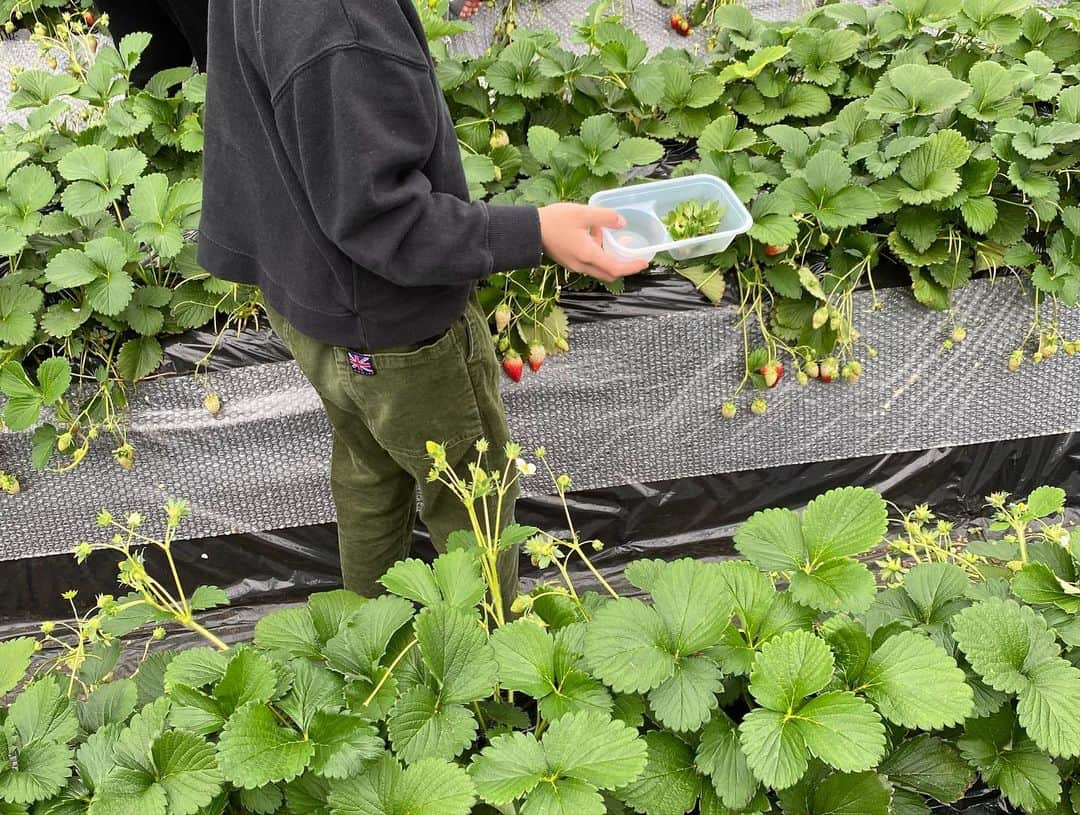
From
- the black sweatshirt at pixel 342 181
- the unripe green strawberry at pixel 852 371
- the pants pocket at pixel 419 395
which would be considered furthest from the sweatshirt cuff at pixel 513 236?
the unripe green strawberry at pixel 852 371

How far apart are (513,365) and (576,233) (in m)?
0.52

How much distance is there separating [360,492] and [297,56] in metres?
0.75

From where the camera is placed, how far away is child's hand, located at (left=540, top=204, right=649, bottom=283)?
3.44 ft

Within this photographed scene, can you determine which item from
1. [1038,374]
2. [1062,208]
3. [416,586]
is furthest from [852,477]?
[416,586]

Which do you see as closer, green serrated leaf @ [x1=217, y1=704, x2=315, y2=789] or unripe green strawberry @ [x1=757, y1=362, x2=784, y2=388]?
green serrated leaf @ [x1=217, y1=704, x2=315, y2=789]

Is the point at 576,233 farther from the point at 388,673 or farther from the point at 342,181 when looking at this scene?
the point at 388,673

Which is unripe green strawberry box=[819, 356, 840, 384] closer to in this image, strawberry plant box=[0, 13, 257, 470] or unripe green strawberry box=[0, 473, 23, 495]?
strawberry plant box=[0, 13, 257, 470]

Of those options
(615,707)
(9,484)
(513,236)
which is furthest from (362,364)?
(9,484)

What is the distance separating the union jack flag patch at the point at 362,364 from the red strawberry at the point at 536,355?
485 millimetres

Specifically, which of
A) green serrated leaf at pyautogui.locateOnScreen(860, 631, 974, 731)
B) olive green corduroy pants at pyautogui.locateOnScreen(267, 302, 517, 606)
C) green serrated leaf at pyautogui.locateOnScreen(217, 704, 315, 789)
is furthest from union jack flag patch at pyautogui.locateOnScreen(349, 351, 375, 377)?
green serrated leaf at pyautogui.locateOnScreen(860, 631, 974, 731)

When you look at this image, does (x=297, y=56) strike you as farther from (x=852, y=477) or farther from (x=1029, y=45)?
(x=1029, y=45)

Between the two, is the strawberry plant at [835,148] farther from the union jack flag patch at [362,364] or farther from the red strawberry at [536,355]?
the union jack flag patch at [362,364]

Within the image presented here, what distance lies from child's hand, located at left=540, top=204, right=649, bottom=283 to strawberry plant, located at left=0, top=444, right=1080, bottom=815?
479 millimetres

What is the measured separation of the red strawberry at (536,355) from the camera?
1.54 m
